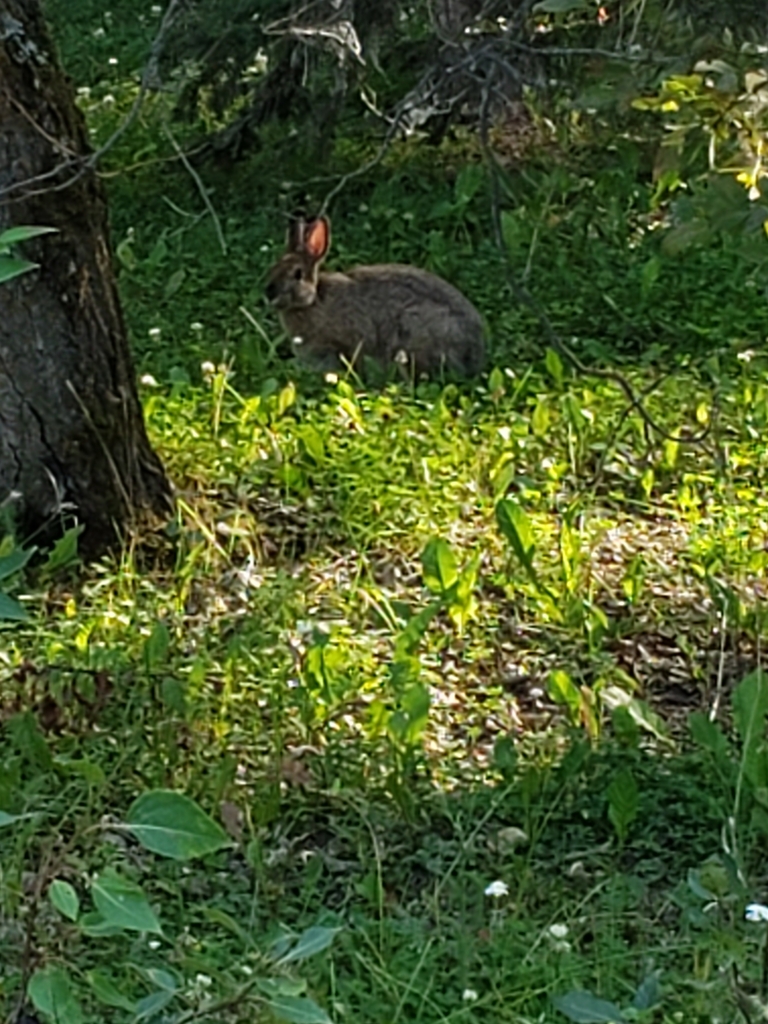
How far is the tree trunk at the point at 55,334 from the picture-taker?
16.3 feet

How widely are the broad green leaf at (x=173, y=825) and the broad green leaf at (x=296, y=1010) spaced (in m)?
0.21

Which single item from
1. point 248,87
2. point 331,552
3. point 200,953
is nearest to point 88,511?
point 331,552

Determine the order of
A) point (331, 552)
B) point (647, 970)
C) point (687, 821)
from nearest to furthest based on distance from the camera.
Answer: point (647, 970)
point (687, 821)
point (331, 552)

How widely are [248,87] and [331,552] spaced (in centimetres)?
378

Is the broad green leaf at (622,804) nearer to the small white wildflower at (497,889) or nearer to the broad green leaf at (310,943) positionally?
the small white wildflower at (497,889)

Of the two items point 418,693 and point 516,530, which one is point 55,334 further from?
point 418,693

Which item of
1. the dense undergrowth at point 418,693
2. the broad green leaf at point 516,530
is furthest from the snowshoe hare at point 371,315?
the broad green leaf at point 516,530

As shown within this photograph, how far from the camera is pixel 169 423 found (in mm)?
5930

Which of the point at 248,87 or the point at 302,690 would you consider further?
the point at 248,87

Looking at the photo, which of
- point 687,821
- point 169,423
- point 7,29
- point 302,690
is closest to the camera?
point 687,821

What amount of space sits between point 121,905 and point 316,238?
16.8ft

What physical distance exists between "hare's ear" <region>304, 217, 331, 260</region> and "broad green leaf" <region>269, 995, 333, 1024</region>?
497 centimetres

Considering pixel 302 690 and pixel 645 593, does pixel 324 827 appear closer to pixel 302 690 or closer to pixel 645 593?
pixel 302 690

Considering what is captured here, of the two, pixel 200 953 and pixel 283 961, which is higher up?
pixel 283 961
